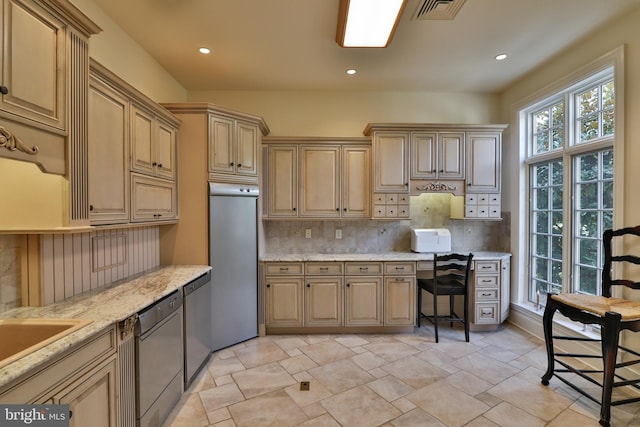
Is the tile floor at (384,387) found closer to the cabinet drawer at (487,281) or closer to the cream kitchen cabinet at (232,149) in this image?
the cabinet drawer at (487,281)

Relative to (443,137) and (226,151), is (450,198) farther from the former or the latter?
(226,151)

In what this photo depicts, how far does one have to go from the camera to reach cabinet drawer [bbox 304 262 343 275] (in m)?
3.29

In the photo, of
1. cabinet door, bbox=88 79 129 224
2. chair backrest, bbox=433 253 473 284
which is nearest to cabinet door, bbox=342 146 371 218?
chair backrest, bbox=433 253 473 284

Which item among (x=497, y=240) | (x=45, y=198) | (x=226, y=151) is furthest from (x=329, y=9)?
(x=497, y=240)

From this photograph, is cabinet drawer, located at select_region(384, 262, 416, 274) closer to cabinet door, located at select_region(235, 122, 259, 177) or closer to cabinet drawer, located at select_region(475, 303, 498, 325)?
cabinet drawer, located at select_region(475, 303, 498, 325)

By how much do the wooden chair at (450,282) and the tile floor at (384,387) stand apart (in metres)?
0.29

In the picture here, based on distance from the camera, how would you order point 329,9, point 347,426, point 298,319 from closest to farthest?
1. point 347,426
2. point 329,9
3. point 298,319

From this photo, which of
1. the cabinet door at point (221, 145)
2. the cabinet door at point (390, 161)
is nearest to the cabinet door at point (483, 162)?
the cabinet door at point (390, 161)

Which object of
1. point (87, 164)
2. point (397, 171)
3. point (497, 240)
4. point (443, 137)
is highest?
point (443, 137)

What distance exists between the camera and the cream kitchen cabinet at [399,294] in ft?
10.9

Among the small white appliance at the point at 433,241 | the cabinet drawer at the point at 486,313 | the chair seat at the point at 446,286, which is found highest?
the small white appliance at the point at 433,241

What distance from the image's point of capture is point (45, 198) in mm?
1504

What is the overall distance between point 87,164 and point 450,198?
3829 mm

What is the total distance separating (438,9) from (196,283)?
2.95 m
